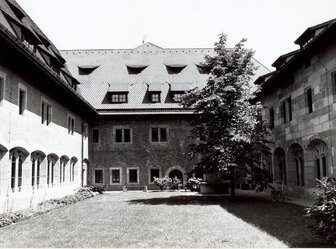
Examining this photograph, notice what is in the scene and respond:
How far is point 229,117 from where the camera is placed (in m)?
19.3

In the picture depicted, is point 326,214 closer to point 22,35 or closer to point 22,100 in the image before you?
point 22,100

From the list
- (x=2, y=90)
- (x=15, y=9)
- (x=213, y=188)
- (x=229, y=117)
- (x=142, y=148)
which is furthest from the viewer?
(x=142, y=148)

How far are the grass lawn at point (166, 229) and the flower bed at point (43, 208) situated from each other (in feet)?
1.15

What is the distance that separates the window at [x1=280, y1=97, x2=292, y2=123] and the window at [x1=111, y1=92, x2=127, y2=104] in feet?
41.7

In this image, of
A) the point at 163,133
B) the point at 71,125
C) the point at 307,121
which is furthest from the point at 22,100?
the point at 163,133

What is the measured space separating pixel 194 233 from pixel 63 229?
12.9ft

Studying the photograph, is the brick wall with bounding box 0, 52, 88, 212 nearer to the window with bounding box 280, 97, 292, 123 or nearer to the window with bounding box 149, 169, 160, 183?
the window with bounding box 149, 169, 160, 183

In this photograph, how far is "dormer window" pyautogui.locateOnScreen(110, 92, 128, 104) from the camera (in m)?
29.8

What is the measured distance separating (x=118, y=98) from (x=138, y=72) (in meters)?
3.64

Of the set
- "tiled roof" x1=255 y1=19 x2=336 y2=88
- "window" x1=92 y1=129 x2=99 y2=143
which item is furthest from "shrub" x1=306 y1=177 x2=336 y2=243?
"window" x1=92 y1=129 x2=99 y2=143

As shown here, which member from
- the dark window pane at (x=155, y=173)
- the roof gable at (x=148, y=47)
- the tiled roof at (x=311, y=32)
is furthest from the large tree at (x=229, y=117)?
the roof gable at (x=148, y=47)

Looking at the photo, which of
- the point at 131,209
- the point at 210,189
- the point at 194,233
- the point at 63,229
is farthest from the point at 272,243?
the point at 210,189

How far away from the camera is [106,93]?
30.4 meters

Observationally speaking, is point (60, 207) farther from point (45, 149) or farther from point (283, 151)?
point (283, 151)
